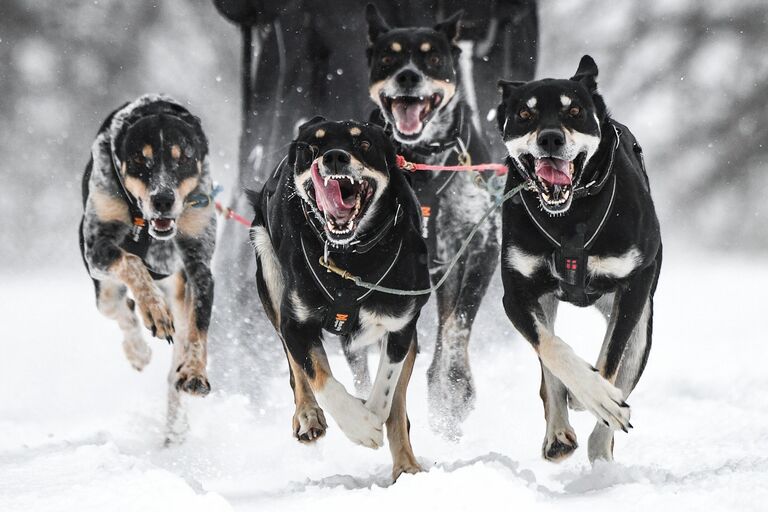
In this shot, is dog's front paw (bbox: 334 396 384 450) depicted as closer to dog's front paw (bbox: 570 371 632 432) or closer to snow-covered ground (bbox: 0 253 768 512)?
snow-covered ground (bbox: 0 253 768 512)

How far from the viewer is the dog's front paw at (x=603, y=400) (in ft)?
9.73

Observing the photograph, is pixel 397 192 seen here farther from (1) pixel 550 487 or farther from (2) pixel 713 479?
(2) pixel 713 479

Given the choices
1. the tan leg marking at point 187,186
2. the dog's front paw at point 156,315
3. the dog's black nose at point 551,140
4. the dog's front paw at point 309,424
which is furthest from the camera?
the tan leg marking at point 187,186

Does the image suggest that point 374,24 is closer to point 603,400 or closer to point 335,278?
point 335,278

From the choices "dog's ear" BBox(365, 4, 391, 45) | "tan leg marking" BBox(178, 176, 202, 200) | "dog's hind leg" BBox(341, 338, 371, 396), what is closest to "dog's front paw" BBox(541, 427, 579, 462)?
"dog's hind leg" BBox(341, 338, 371, 396)

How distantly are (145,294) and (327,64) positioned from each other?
3.80 metres

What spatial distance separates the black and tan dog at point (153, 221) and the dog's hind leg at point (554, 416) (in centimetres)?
122

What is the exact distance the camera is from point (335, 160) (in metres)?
2.98

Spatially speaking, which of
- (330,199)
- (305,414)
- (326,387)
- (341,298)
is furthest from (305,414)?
(330,199)

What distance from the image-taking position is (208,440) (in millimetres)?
4352

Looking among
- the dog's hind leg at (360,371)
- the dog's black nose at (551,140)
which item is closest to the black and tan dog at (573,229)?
the dog's black nose at (551,140)

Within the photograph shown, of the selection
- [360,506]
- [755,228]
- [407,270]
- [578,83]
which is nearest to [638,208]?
[578,83]

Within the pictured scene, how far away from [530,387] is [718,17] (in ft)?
20.7

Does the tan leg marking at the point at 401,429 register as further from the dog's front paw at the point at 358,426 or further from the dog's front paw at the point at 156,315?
the dog's front paw at the point at 156,315
